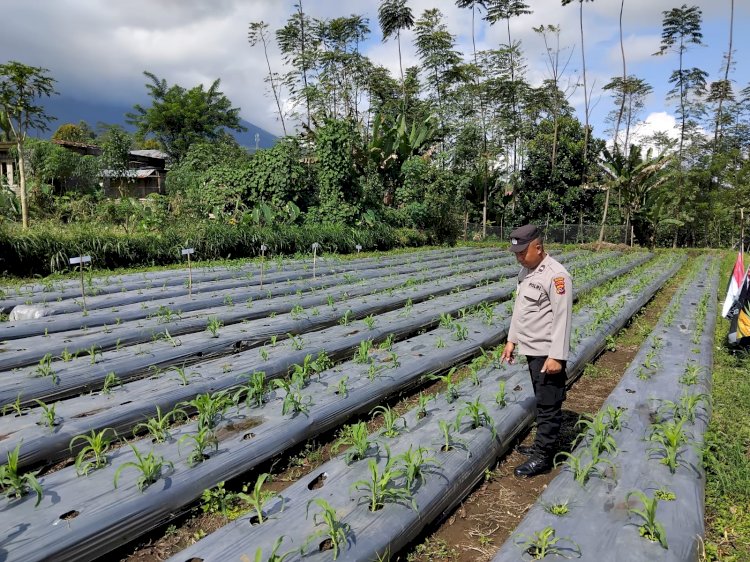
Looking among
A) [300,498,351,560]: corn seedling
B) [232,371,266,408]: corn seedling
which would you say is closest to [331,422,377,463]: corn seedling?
[300,498,351,560]: corn seedling

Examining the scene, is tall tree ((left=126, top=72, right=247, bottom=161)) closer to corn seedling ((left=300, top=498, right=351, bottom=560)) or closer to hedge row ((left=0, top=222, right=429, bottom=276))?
hedge row ((left=0, top=222, right=429, bottom=276))

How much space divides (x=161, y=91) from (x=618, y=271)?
2995 centimetres

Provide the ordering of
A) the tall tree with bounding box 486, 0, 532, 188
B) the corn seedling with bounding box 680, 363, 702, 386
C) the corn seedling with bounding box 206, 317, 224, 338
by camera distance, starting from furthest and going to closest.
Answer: the tall tree with bounding box 486, 0, 532, 188
the corn seedling with bounding box 206, 317, 224, 338
the corn seedling with bounding box 680, 363, 702, 386

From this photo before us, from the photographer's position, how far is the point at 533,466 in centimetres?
289

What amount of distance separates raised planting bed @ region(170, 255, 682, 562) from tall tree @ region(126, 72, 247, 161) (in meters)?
30.6

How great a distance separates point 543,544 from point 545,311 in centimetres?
122

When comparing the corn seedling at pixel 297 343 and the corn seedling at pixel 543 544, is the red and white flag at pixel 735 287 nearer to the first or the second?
the corn seedling at pixel 543 544

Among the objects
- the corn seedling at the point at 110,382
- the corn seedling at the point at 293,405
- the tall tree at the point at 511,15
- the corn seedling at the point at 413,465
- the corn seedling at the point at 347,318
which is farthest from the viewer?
the tall tree at the point at 511,15

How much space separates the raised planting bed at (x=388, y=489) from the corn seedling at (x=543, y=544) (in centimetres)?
45

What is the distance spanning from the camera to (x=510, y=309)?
6645 millimetres

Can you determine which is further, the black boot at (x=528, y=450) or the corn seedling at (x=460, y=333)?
the corn seedling at (x=460, y=333)

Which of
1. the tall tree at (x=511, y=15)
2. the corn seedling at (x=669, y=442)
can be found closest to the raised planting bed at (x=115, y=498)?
the corn seedling at (x=669, y=442)

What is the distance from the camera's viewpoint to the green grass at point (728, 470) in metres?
2.35

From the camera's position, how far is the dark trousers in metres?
2.80
